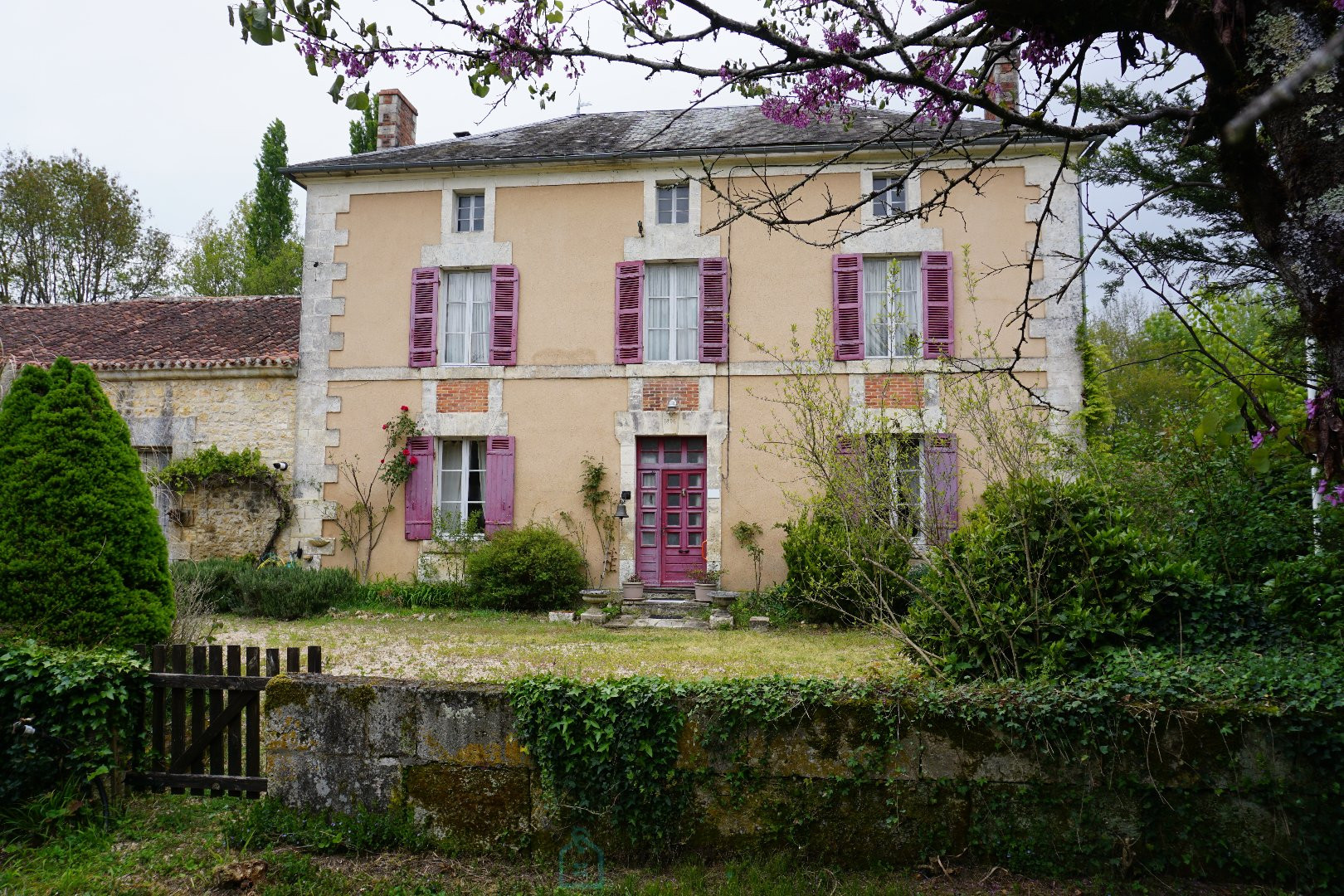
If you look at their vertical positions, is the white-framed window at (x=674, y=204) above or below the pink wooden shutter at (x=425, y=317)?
above

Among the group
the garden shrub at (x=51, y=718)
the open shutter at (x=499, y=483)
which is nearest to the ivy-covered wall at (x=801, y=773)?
the garden shrub at (x=51, y=718)

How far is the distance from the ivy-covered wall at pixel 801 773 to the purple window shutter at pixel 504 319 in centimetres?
909

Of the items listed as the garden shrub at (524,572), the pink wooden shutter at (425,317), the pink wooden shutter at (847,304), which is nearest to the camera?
the garden shrub at (524,572)

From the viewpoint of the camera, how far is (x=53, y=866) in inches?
141

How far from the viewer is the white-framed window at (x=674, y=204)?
12562mm

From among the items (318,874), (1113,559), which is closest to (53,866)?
(318,874)

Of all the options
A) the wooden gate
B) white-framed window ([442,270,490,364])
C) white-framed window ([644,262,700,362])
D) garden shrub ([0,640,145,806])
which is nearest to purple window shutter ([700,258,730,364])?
white-framed window ([644,262,700,362])

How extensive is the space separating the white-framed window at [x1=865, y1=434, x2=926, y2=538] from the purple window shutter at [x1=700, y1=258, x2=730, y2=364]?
737 cm

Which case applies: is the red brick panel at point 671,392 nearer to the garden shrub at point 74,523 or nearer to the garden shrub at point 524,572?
the garden shrub at point 524,572

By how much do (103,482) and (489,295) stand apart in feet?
27.9

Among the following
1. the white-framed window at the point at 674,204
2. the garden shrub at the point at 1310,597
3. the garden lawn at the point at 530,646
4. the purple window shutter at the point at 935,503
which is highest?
the white-framed window at the point at 674,204

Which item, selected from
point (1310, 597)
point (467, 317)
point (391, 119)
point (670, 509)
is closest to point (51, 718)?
point (1310, 597)

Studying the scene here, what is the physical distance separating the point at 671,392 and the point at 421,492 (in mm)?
3964

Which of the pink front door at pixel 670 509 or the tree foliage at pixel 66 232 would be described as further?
the tree foliage at pixel 66 232
